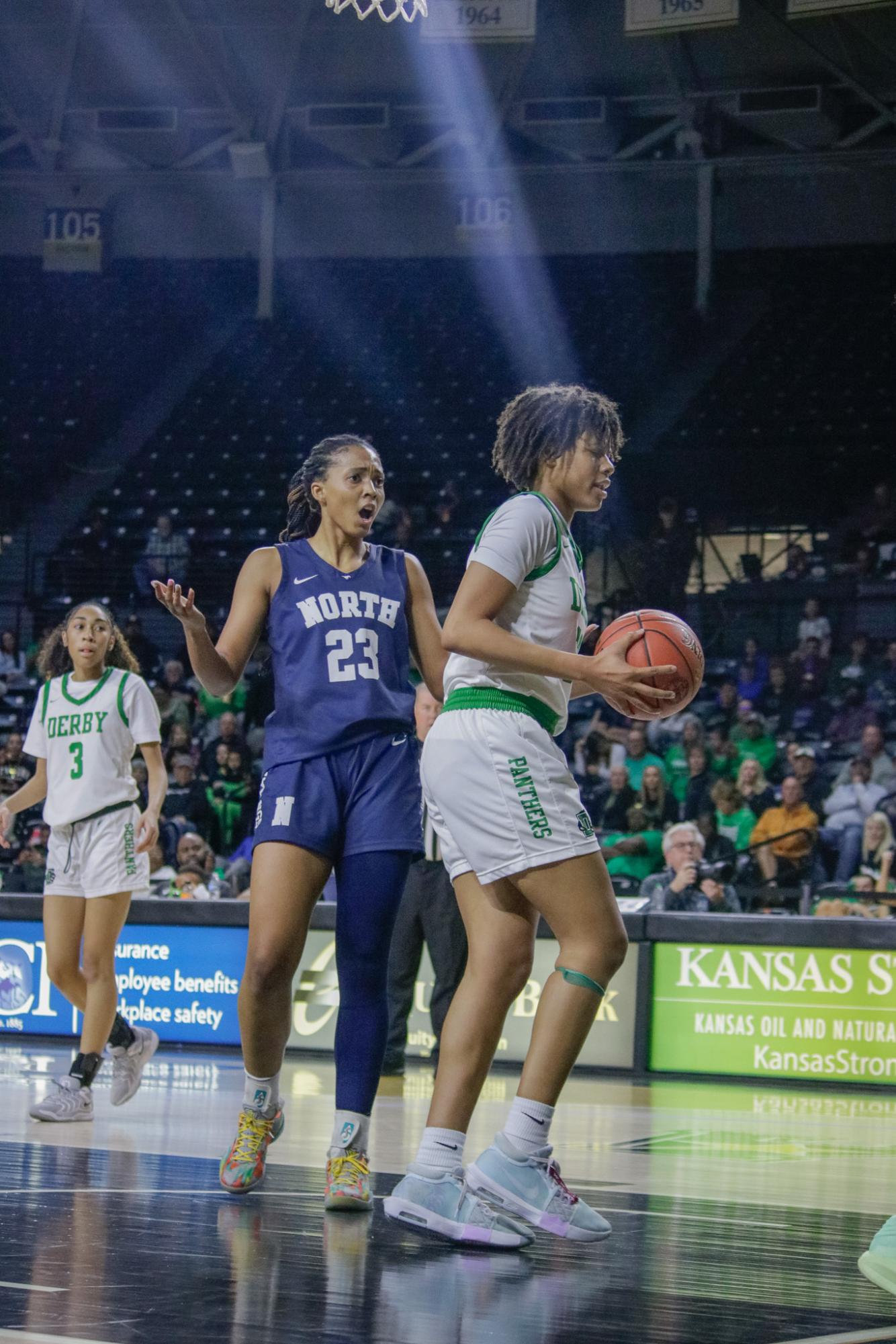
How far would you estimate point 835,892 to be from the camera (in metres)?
9.48

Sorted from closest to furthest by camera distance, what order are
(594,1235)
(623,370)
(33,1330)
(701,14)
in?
(33,1330) < (594,1235) < (701,14) < (623,370)

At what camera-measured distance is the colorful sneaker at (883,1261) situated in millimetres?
3109

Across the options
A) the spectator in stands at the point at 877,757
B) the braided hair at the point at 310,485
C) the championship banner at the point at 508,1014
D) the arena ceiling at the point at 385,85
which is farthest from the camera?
the arena ceiling at the point at 385,85

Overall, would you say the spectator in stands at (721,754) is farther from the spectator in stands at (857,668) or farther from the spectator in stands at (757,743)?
the spectator in stands at (857,668)

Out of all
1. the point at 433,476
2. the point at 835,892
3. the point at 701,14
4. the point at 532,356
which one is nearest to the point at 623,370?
the point at 532,356

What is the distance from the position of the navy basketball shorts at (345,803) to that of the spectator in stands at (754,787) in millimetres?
8183

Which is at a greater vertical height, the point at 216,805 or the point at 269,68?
the point at 269,68

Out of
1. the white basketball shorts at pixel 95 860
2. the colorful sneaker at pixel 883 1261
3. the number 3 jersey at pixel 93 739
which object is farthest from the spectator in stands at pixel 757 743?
the colorful sneaker at pixel 883 1261

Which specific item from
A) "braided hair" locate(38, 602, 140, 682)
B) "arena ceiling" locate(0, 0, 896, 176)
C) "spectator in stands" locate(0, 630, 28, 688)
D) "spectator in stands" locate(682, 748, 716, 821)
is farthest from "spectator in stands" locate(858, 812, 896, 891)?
"arena ceiling" locate(0, 0, 896, 176)

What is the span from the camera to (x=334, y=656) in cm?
437

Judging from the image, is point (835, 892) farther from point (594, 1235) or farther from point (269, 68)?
point (269, 68)

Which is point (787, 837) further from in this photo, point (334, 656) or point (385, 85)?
point (385, 85)

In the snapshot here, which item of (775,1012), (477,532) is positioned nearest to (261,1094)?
(775,1012)

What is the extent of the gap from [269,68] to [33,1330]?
20654mm
